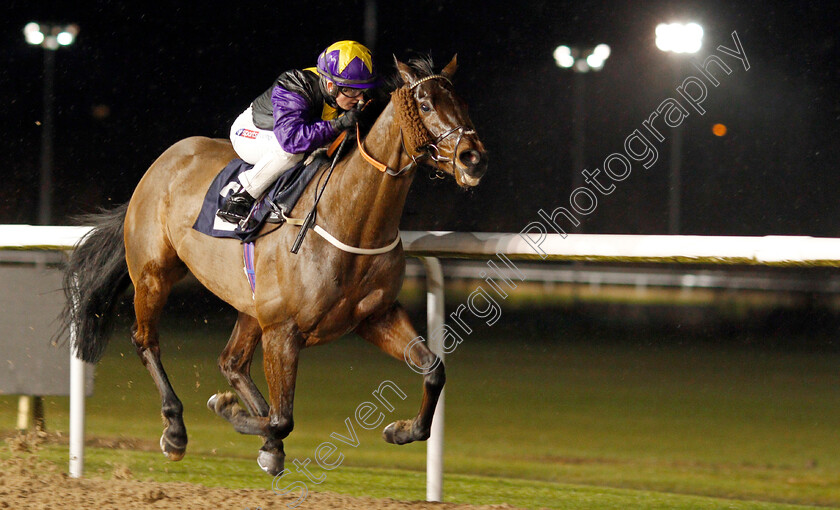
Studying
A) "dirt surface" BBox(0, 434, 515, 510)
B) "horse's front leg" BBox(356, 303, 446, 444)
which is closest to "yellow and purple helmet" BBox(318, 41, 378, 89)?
"horse's front leg" BBox(356, 303, 446, 444)

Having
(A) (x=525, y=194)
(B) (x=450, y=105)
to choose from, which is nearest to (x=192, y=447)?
(B) (x=450, y=105)

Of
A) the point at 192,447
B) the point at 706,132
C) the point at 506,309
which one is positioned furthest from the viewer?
the point at 706,132

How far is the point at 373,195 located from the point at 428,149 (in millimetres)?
298

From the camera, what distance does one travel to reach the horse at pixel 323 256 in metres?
2.74

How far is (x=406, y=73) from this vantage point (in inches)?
108

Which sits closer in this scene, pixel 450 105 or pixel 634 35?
pixel 450 105

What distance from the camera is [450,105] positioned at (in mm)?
2699

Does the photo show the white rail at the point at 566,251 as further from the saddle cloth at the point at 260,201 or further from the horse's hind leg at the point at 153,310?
the saddle cloth at the point at 260,201

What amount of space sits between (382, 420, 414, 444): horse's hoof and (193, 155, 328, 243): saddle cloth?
811 mm

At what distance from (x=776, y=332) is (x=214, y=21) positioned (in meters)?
19.9

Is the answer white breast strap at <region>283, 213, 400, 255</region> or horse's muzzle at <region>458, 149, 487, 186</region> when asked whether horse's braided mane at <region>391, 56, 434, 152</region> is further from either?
white breast strap at <region>283, 213, 400, 255</region>

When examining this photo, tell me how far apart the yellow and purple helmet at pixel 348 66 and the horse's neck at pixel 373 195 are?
0.18 m

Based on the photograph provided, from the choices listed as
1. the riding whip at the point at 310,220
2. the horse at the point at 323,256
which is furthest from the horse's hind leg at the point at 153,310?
the riding whip at the point at 310,220

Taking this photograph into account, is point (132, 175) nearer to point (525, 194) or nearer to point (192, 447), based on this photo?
point (525, 194)
